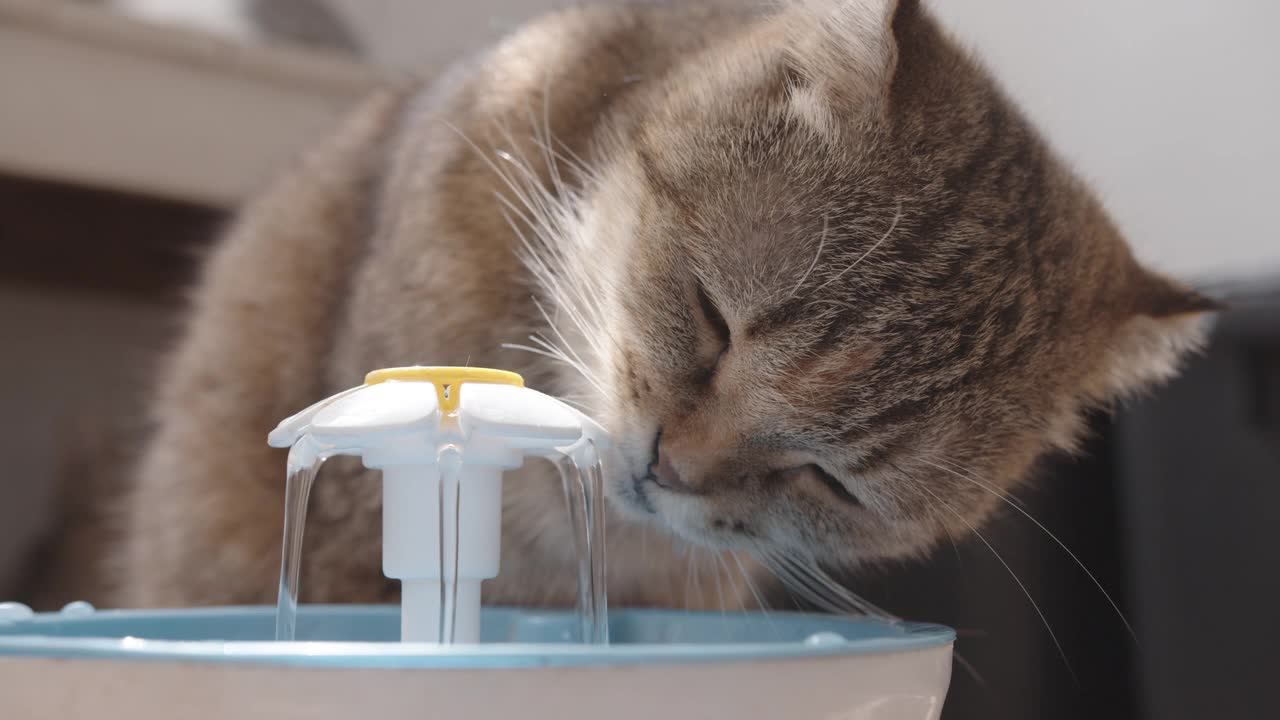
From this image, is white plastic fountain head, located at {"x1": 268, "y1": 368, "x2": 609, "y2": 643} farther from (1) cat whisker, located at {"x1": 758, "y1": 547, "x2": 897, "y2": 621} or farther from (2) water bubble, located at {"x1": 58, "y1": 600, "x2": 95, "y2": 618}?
(1) cat whisker, located at {"x1": 758, "y1": 547, "x2": 897, "y2": 621}

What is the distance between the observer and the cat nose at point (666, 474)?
85cm

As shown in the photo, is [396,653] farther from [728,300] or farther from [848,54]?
[848,54]

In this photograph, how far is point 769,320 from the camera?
83 cm

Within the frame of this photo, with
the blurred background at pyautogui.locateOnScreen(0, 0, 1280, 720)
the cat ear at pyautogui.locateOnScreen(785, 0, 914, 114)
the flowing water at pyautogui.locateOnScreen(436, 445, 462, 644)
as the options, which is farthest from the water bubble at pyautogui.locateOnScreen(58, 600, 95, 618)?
the blurred background at pyautogui.locateOnScreen(0, 0, 1280, 720)

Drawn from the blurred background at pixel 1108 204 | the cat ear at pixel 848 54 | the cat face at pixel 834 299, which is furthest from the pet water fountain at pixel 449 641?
the blurred background at pixel 1108 204

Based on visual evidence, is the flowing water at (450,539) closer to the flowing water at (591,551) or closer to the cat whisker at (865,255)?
the flowing water at (591,551)

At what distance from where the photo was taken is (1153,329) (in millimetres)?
1008

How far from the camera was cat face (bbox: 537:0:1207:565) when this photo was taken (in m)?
0.82

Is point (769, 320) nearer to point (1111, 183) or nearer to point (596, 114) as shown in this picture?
point (596, 114)

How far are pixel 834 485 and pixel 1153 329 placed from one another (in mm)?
353

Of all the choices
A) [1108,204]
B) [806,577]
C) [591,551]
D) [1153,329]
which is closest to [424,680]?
[591,551]

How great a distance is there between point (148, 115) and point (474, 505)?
104 cm

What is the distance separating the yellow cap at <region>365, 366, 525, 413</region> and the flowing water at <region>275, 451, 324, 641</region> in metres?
0.08

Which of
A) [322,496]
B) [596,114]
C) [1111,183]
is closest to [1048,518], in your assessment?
[1111,183]
